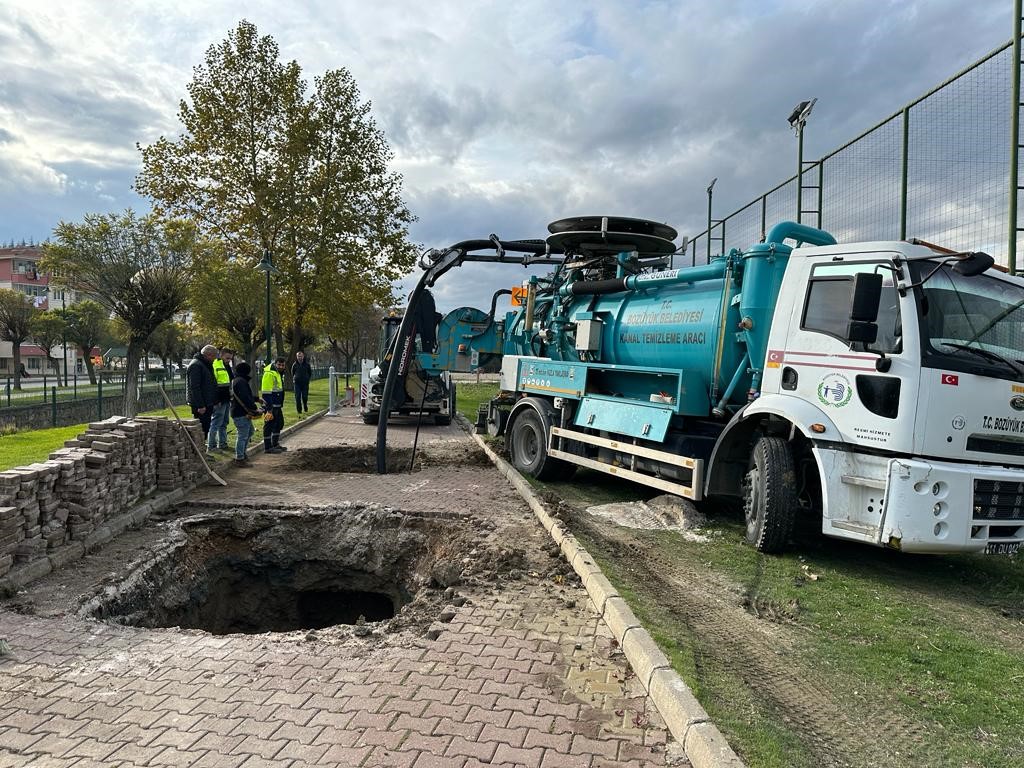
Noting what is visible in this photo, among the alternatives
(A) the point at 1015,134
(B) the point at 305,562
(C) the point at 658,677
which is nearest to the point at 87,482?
(B) the point at 305,562

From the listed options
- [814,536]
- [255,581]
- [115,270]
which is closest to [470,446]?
[255,581]

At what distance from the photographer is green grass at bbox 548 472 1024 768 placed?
3.21 metres

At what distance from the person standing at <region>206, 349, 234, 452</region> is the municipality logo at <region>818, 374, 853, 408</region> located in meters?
8.75

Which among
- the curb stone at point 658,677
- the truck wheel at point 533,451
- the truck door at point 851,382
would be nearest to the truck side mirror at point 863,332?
the truck door at point 851,382

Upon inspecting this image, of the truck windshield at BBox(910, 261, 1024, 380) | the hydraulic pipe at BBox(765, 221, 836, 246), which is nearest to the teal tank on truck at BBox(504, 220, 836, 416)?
the hydraulic pipe at BBox(765, 221, 836, 246)

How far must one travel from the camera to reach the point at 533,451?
33.7 feet

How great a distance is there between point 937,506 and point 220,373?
10204mm

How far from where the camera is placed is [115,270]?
21.6m

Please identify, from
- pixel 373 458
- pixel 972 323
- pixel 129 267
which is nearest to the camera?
pixel 972 323

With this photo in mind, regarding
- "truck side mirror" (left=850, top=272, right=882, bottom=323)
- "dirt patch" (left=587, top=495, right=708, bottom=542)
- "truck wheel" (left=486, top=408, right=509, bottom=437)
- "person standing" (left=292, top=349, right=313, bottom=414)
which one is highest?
"truck side mirror" (left=850, top=272, right=882, bottom=323)

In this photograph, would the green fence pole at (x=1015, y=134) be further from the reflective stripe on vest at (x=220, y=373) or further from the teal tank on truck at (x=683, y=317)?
the reflective stripe on vest at (x=220, y=373)

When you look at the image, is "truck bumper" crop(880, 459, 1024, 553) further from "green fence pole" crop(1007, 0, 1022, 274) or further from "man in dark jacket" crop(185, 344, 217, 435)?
"man in dark jacket" crop(185, 344, 217, 435)

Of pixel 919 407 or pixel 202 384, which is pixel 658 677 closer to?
pixel 919 407

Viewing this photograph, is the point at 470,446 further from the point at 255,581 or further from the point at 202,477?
the point at 255,581
